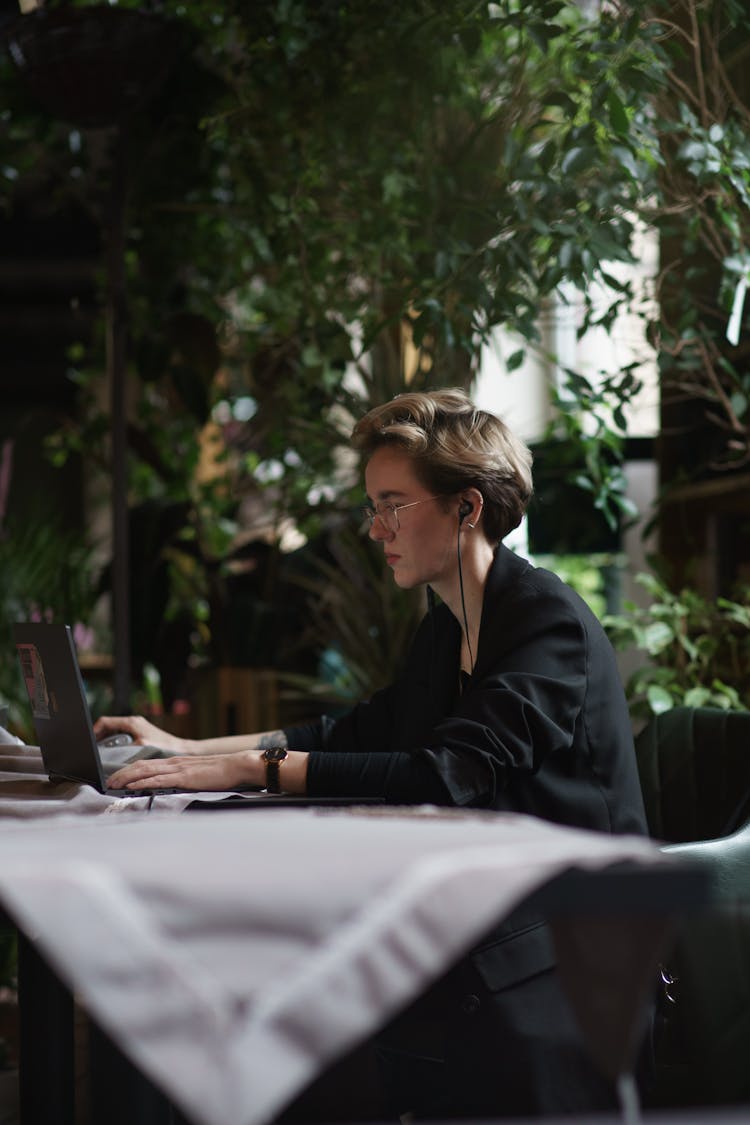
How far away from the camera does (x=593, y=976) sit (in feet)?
2.91

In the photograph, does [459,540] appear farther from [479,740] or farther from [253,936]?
[253,936]

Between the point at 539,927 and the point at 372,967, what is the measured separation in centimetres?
87

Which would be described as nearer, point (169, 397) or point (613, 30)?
point (613, 30)

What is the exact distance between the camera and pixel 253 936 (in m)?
0.83

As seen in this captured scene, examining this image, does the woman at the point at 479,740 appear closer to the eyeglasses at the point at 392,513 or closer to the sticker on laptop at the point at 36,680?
the eyeglasses at the point at 392,513

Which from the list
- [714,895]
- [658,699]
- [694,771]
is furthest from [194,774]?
[658,699]

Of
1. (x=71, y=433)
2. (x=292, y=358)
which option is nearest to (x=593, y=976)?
(x=292, y=358)

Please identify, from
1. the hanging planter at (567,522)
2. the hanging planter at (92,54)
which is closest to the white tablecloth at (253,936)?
the hanging planter at (567,522)

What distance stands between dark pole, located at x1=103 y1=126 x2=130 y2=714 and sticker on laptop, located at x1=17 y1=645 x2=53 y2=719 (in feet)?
5.90

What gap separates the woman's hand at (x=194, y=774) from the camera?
1706mm

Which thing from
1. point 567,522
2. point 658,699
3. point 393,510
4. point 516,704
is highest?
point 393,510

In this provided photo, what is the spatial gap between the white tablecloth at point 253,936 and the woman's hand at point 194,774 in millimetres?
786

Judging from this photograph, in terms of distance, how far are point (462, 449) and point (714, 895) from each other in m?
0.83

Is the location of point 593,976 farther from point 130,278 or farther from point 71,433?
point 71,433
